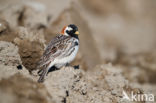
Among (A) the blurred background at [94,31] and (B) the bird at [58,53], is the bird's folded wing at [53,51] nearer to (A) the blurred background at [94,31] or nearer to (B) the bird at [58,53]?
(B) the bird at [58,53]

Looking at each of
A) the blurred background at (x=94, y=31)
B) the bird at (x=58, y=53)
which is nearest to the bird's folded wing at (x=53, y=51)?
the bird at (x=58, y=53)

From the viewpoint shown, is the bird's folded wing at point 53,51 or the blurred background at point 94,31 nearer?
the bird's folded wing at point 53,51

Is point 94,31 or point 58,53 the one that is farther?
point 94,31

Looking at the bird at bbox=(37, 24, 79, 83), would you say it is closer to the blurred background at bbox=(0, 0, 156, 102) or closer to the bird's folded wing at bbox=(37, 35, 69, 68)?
the bird's folded wing at bbox=(37, 35, 69, 68)

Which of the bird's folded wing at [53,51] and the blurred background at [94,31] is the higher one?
the blurred background at [94,31]

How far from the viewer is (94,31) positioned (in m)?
→ 21.5

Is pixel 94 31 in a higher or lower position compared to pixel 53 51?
higher

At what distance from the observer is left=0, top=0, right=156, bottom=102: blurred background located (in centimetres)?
1030

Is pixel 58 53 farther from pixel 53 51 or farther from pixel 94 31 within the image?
pixel 94 31

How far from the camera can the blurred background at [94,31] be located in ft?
33.8

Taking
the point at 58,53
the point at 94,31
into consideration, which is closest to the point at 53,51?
the point at 58,53

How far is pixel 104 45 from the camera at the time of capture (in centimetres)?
2152

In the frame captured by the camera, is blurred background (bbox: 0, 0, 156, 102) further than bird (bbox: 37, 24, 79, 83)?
Yes

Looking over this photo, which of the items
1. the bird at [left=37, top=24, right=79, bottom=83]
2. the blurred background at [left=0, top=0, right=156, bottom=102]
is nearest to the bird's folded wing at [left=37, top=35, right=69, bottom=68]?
the bird at [left=37, top=24, right=79, bottom=83]
